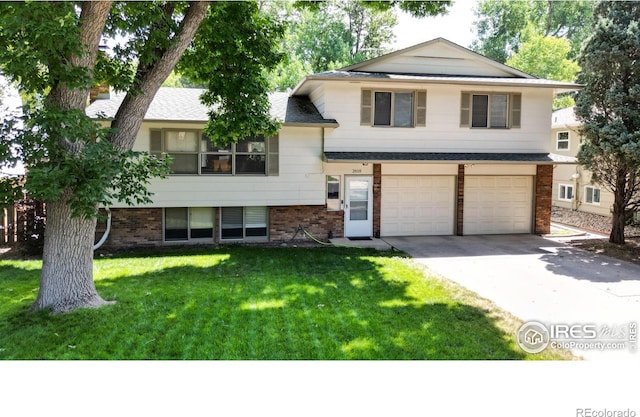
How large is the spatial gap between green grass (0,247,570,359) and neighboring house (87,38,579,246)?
3.42 meters

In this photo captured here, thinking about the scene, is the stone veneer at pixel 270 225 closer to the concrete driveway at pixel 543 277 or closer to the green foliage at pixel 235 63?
the concrete driveway at pixel 543 277

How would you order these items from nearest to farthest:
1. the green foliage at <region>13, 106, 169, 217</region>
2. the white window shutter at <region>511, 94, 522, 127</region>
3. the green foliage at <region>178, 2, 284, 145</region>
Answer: the green foliage at <region>13, 106, 169, 217</region>, the green foliage at <region>178, 2, 284, 145</region>, the white window shutter at <region>511, 94, 522, 127</region>

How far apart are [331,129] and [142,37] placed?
22.2 feet

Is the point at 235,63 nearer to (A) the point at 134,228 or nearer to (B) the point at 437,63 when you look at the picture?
(A) the point at 134,228

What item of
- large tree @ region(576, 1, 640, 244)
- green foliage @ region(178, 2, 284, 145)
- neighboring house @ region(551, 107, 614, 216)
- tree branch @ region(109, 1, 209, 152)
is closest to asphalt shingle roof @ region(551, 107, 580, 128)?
neighboring house @ region(551, 107, 614, 216)

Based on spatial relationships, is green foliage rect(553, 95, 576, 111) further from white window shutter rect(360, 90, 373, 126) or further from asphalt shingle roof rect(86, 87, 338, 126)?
asphalt shingle roof rect(86, 87, 338, 126)

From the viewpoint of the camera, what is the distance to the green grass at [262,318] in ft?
18.7

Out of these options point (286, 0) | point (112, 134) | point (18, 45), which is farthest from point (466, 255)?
point (286, 0)

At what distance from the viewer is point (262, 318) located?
22.3 ft

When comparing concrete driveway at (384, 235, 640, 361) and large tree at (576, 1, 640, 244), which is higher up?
large tree at (576, 1, 640, 244)

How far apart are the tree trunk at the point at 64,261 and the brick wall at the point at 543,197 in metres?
13.1

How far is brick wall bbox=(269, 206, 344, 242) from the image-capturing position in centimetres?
1388

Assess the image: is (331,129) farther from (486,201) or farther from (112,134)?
(112,134)

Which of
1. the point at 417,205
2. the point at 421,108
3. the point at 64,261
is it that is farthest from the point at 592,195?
the point at 64,261
